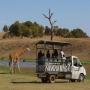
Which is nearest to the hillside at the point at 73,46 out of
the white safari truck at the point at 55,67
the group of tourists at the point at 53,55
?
the white safari truck at the point at 55,67

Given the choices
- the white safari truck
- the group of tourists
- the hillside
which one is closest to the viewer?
the white safari truck

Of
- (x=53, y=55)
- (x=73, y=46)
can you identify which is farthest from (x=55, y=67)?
(x=73, y=46)

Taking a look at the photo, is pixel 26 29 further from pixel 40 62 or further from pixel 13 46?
pixel 40 62

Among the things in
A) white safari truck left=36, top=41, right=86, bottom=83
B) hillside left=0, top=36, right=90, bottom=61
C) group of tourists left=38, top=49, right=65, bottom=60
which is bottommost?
white safari truck left=36, top=41, right=86, bottom=83

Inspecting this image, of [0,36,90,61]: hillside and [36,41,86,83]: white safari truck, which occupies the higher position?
[0,36,90,61]: hillside

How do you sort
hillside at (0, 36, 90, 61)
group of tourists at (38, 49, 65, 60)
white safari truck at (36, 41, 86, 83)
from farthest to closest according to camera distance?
hillside at (0, 36, 90, 61) < group of tourists at (38, 49, 65, 60) < white safari truck at (36, 41, 86, 83)

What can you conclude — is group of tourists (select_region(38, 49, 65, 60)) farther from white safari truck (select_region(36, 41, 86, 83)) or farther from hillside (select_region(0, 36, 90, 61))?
hillside (select_region(0, 36, 90, 61))

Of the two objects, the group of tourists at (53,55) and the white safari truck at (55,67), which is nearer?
the white safari truck at (55,67)

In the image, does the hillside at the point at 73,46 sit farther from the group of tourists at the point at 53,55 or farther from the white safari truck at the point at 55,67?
the group of tourists at the point at 53,55

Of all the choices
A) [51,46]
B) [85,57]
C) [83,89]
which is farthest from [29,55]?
[83,89]

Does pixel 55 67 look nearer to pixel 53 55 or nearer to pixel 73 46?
pixel 53 55

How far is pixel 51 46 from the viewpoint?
38.3 metres

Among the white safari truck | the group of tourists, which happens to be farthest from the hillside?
the group of tourists

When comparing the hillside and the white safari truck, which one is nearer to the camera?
the white safari truck
